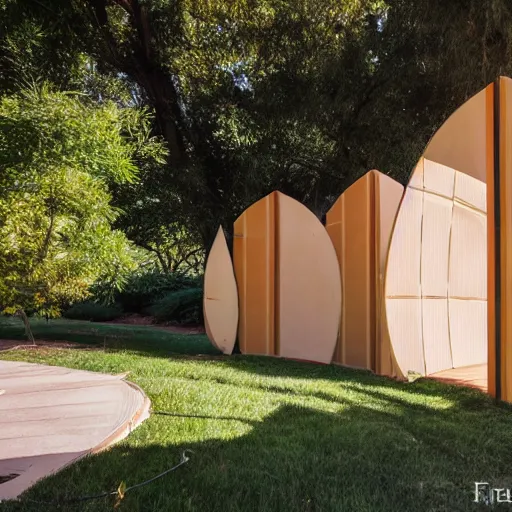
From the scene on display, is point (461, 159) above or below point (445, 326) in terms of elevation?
above

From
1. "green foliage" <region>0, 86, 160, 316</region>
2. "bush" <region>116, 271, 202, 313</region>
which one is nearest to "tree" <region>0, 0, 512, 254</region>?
"green foliage" <region>0, 86, 160, 316</region>

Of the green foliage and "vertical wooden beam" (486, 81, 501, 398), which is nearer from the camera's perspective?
"vertical wooden beam" (486, 81, 501, 398)

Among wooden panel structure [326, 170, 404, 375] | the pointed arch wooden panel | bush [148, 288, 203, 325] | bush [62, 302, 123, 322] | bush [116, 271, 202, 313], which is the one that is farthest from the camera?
bush [116, 271, 202, 313]

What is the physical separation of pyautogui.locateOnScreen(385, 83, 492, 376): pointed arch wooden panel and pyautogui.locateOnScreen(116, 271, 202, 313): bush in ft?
37.8

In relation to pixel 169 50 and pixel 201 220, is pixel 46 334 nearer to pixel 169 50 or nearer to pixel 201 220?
pixel 201 220

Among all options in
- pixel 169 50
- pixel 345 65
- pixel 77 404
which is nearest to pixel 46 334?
pixel 169 50

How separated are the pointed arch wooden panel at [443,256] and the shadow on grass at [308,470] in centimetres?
289

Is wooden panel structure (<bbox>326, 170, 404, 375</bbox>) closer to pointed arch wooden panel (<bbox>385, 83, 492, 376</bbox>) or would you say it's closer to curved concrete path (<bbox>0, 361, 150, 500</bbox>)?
pointed arch wooden panel (<bbox>385, 83, 492, 376</bbox>)

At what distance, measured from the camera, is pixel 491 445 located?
3.83m

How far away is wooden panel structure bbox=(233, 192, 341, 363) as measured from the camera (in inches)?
343

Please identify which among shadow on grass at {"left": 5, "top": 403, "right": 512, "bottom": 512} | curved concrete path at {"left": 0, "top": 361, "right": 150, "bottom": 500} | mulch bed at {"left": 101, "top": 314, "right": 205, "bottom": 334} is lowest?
mulch bed at {"left": 101, "top": 314, "right": 205, "bottom": 334}

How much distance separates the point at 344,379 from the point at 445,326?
1923mm

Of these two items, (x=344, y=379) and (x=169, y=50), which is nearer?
(x=344, y=379)

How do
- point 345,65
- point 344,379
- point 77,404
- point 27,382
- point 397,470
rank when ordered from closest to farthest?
1. point 397,470
2. point 77,404
3. point 27,382
4. point 344,379
5. point 345,65
